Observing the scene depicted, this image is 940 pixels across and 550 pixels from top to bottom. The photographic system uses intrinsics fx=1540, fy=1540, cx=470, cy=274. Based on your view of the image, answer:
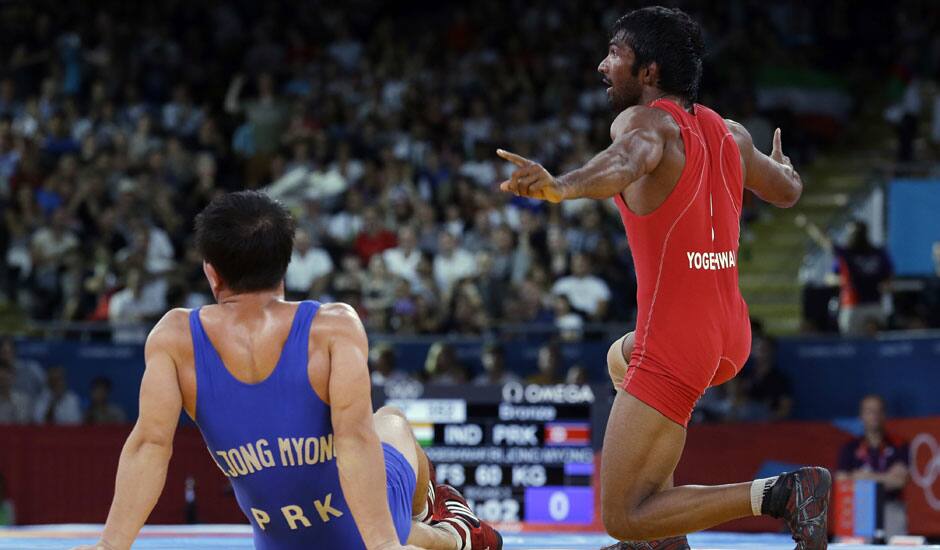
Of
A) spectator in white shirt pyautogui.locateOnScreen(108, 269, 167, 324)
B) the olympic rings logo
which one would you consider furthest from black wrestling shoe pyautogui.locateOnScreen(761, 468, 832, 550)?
spectator in white shirt pyautogui.locateOnScreen(108, 269, 167, 324)

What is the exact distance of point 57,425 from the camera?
36.3 ft

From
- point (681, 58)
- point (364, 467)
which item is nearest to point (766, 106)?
point (681, 58)

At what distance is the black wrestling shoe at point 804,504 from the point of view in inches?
186

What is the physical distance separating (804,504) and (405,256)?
9.03 m

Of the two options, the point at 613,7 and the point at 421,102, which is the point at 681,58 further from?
the point at 613,7

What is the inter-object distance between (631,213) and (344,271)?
342 inches

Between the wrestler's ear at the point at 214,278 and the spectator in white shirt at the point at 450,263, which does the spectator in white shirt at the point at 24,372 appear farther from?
the wrestler's ear at the point at 214,278

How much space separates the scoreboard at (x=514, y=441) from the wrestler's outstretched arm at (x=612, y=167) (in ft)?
16.2

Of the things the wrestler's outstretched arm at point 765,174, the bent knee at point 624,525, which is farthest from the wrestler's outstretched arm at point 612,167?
the bent knee at point 624,525

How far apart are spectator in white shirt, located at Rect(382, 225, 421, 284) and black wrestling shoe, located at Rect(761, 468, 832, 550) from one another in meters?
8.74

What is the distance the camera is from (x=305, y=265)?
13.5 m

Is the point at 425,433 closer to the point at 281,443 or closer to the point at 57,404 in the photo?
the point at 57,404

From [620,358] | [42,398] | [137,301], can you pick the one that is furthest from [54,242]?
[620,358]

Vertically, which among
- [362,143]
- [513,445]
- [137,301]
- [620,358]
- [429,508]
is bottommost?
[513,445]
